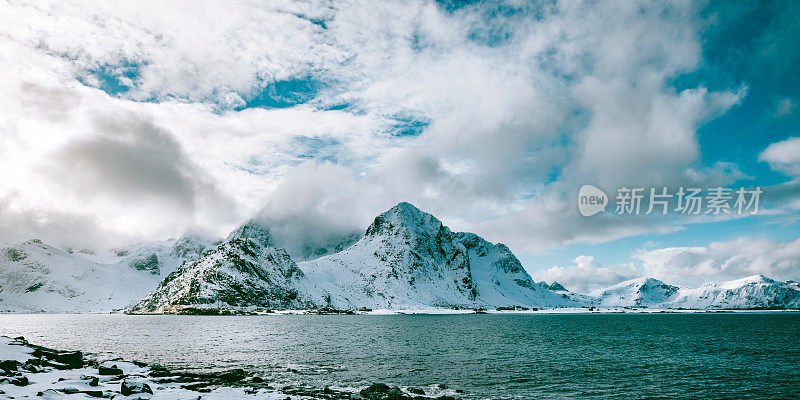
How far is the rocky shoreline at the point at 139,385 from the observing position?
3622 cm

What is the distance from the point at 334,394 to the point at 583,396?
2595 cm

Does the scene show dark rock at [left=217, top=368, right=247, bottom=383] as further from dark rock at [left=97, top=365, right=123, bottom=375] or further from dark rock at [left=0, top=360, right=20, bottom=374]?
dark rock at [left=0, top=360, right=20, bottom=374]

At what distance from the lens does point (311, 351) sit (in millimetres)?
81688

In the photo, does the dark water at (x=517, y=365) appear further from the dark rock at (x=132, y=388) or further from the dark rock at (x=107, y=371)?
the dark rock at (x=132, y=388)

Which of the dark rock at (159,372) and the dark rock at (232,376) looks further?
the dark rock at (159,372)

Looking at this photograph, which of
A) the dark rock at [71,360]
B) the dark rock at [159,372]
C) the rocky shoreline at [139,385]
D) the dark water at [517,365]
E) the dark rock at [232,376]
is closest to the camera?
the rocky shoreline at [139,385]

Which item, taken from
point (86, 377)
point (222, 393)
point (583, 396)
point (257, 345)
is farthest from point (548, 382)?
point (257, 345)

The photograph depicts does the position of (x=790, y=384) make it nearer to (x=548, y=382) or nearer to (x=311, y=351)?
(x=548, y=382)

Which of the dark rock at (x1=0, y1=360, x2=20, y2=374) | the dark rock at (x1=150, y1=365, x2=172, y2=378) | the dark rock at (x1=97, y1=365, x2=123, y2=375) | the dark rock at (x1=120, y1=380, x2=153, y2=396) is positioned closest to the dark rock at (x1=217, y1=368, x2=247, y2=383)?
the dark rock at (x1=150, y1=365, x2=172, y2=378)

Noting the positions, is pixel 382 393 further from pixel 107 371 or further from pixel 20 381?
pixel 20 381

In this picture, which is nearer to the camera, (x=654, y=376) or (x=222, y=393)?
(x=222, y=393)

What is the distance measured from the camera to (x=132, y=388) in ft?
125

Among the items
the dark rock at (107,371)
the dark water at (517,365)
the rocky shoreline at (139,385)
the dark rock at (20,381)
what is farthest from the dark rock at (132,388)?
the dark water at (517,365)

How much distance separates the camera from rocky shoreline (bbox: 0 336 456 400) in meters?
36.2
